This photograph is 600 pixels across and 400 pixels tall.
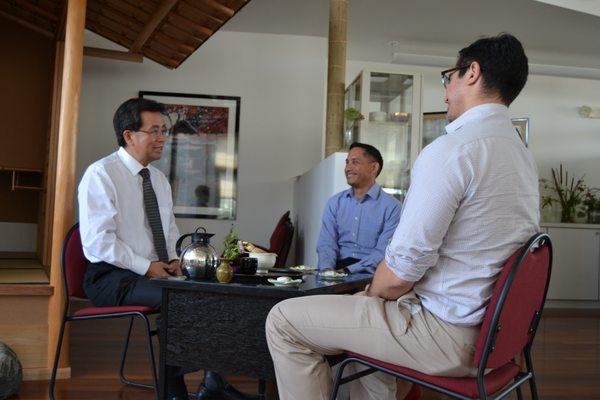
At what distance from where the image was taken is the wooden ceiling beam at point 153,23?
16.0 feet

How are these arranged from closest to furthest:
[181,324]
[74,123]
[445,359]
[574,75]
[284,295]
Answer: [445,359]
[284,295]
[181,324]
[74,123]
[574,75]

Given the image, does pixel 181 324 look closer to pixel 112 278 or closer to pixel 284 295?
pixel 284 295

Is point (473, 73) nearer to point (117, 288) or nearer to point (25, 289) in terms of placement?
point (117, 288)

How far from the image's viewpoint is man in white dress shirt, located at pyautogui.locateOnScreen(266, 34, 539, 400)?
1.68 m

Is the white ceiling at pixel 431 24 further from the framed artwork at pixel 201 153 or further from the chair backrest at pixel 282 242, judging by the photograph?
the chair backrest at pixel 282 242

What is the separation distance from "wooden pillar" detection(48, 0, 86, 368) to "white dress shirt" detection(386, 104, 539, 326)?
242 centimetres

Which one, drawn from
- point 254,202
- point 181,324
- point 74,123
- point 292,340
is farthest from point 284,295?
point 254,202

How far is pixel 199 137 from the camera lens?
23.4 ft

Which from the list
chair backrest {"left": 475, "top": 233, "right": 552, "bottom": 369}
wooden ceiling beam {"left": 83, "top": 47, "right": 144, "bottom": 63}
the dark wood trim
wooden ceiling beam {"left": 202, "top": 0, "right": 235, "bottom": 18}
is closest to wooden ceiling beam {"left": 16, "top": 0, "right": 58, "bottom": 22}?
wooden ceiling beam {"left": 83, "top": 47, "right": 144, "bottom": 63}

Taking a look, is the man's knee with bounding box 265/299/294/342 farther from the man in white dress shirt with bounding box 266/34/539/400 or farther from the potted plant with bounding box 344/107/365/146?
the potted plant with bounding box 344/107/365/146

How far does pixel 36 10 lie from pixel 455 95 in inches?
224

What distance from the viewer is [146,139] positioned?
10.3 ft

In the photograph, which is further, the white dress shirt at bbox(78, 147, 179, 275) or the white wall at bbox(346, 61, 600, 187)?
the white wall at bbox(346, 61, 600, 187)

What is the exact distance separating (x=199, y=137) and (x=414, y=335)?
225 inches
